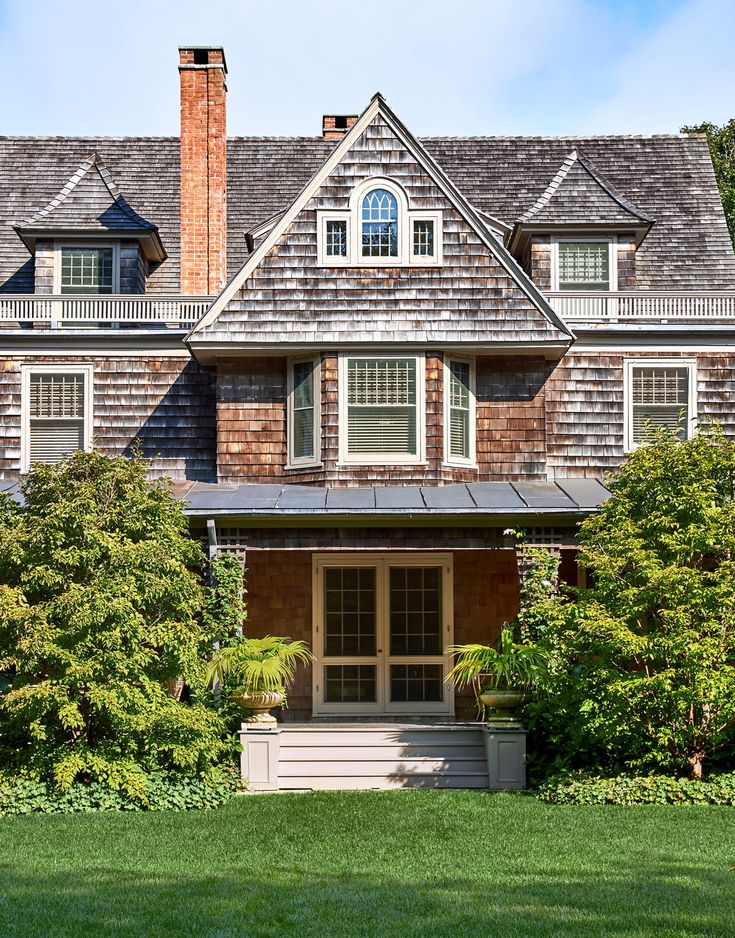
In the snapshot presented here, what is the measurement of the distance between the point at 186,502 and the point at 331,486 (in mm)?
3033

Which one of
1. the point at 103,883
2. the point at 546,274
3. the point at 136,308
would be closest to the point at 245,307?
the point at 136,308

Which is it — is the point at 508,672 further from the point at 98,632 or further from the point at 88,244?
the point at 88,244

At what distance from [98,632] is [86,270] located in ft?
29.1

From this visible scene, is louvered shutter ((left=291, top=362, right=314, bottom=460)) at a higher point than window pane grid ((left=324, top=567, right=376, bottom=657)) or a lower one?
higher

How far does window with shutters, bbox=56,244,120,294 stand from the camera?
70.5 feet

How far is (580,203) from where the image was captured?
2173 centimetres

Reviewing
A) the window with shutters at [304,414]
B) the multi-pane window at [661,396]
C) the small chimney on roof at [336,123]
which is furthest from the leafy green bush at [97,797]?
the small chimney on roof at [336,123]

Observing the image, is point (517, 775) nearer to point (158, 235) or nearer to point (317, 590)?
point (317, 590)

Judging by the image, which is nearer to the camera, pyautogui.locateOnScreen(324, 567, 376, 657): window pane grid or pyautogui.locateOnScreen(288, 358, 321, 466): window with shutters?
pyautogui.locateOnScreen(288, 358, 321, 466): window with shutters

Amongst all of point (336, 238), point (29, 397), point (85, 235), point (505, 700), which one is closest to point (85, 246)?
point (85, 235)

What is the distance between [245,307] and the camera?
1883 cm

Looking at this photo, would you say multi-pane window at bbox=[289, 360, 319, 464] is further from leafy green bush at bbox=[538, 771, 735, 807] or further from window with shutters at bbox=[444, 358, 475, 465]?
leafy green bush at bbox=[538, 771, 735, 807]

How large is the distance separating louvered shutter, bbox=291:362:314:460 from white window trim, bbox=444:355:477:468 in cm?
199

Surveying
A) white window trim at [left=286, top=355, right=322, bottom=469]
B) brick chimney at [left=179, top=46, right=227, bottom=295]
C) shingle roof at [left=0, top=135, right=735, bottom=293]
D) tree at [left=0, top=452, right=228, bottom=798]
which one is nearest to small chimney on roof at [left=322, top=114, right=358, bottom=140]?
shingle roof at [left=0, top=135, right=735, bottom=293]
